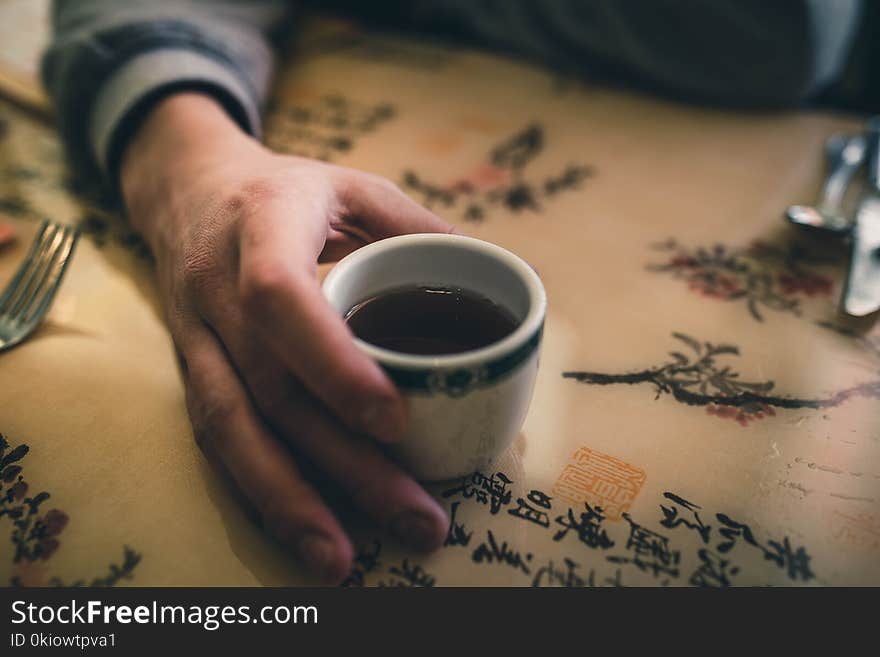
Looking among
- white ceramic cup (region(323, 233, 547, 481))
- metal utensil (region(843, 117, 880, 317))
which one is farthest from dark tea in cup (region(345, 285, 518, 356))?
metal utensil (region(843, 117, 880, 317))

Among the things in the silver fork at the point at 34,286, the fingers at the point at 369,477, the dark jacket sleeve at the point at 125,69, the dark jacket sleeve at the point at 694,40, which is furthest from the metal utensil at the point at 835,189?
the silver fork at the point at 34,286

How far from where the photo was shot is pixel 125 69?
0.93 m

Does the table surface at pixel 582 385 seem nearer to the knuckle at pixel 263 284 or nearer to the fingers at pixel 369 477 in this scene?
the fingers at pixel 369 477

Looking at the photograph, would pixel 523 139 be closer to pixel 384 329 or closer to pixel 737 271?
pixel 737 271

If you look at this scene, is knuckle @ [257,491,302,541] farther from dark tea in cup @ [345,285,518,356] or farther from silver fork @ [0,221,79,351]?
silver fork @ [0,221,79,351]

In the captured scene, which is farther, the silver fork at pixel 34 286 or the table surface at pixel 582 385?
the silver fork at pixel 34 286

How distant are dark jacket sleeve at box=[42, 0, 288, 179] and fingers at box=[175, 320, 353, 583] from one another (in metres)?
0.51

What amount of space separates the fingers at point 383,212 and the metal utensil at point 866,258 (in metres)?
0.50

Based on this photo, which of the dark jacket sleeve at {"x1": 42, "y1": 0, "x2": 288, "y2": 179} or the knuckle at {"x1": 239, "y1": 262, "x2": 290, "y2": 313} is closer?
the knuckle at {"x1": 239, "y1": 262, "x2": 290, "y2": 313}

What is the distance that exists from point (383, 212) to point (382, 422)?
0.82 feet

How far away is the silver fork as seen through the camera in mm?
721

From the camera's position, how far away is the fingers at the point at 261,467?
0.48 m

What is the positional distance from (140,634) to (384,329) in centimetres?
30

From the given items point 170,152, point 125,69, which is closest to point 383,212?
point 170,152
